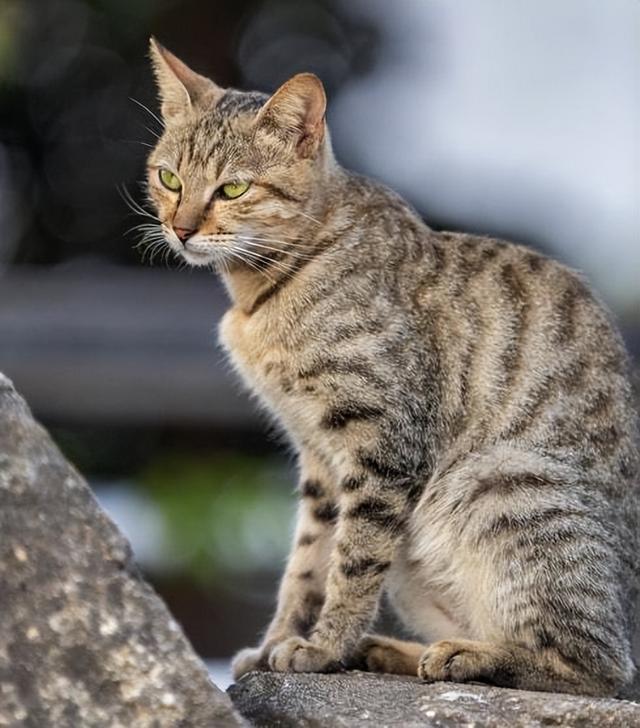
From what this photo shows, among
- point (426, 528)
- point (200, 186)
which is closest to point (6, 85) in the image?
point (200, 186)

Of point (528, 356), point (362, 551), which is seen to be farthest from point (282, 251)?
point (362, 551)

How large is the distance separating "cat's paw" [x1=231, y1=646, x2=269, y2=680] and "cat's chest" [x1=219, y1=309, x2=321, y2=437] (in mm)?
529

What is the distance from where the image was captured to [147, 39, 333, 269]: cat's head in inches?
146

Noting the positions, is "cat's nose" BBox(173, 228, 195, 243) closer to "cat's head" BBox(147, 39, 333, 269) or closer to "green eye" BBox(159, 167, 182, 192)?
"cat's head" BBox(147, 39, 333, 269)

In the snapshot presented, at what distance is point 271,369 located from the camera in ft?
12.4

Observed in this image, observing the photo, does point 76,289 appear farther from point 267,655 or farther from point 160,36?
point 267,655

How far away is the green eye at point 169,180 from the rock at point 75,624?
4.57 ft

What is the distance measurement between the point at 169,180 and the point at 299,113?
14.0 inches

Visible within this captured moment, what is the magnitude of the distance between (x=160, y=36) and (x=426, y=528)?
444 centimetres

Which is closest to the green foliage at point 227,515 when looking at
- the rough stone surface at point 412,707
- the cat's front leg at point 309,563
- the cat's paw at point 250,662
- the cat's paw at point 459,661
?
the cat's front leg at point 309,563

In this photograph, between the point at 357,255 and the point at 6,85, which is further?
the point at 6,85

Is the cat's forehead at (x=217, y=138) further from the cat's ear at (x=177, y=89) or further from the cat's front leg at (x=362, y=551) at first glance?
the cat's front leg at (x=362, y=551)

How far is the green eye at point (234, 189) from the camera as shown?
12.3 feet

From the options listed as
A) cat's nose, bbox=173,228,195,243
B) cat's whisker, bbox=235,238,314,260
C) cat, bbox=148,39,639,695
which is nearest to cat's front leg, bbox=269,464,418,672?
cat, bbox=148,39,639,695
